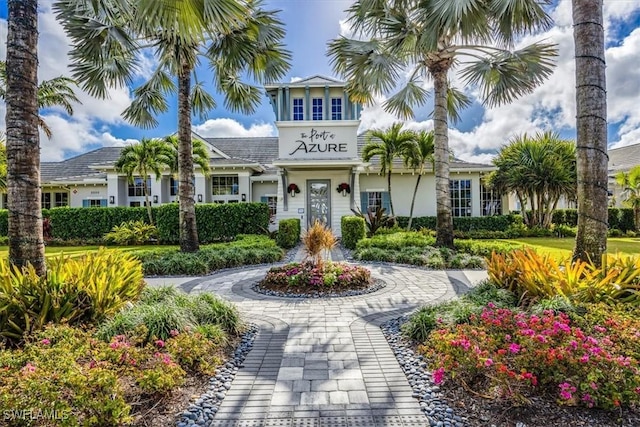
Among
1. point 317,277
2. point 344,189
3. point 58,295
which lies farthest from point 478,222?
point 58,295

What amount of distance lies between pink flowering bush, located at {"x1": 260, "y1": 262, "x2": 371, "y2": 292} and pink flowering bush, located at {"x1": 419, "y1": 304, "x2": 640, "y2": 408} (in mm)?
3788

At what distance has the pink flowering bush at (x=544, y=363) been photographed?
2.79m

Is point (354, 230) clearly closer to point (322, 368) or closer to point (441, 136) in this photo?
point (441, 136)

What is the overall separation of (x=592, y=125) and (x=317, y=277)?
5.59m

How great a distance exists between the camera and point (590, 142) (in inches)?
209

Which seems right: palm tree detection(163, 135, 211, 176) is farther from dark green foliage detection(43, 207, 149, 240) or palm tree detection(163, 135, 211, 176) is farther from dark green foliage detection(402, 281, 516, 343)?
dark green foliage detection(402, 281, 516, 343)

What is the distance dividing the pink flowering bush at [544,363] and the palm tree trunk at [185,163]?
29.6 feet

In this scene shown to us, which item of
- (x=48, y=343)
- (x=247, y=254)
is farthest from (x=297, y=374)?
(x=247, y=254)

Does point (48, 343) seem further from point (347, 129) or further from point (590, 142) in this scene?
point (347, 129)

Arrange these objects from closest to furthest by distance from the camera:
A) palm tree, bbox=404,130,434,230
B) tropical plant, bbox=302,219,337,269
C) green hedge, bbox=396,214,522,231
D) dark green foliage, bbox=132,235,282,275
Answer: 1. tropical plant, bbox=302,219,337,269
2. dark green foliage, bbox=132,235,282,275
3. palm tree, bbox=404,130,434,230
4. green hedge, bbox=396,214,522,231

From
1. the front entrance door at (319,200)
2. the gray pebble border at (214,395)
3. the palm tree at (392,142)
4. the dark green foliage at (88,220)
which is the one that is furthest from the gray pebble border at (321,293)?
the dark green foliage at (88,220)

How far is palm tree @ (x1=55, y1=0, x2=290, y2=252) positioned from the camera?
5.76 m

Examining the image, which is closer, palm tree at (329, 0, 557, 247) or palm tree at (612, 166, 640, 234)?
palm tree at (329, 0, 557, 247)

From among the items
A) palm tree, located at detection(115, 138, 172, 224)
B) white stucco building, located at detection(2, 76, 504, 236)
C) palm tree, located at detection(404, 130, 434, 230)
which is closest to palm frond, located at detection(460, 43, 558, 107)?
palm tree, located at detection(404, 130, 434, 230)
